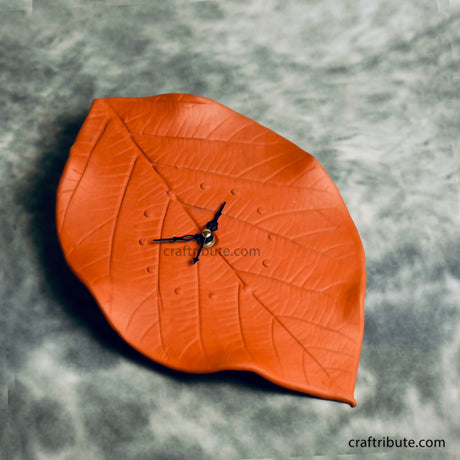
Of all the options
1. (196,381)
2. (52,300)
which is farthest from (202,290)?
(52,300)

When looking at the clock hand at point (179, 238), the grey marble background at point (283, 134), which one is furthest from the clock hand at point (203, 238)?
the grey marble background at point (283, 134)

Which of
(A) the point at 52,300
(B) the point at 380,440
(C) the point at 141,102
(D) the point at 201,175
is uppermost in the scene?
(C) the point at 141,102

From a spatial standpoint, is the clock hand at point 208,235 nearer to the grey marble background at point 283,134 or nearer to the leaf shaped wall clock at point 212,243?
the leaf shaped wall clock at point 212,243

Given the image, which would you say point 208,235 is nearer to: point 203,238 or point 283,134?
point 203,238

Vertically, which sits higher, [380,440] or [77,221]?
[77,221]

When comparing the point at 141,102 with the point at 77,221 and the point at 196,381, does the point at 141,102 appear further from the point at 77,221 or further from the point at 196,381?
the point at 196,381

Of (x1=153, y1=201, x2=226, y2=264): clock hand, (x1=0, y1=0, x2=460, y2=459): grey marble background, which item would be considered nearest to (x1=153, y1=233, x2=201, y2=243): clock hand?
(x1=153, y1=201, x2=226, y2=264): clock hand
